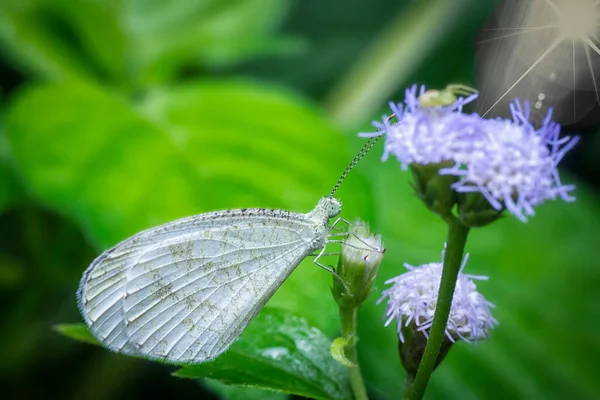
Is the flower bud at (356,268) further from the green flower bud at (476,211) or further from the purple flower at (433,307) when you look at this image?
the green flower bud at (476,211)

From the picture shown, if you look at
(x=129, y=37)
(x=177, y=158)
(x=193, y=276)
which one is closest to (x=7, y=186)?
(x=177, y=158)

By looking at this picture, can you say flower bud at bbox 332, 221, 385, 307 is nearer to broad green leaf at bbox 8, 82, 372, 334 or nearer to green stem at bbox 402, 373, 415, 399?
green stem at bbox 402, 373, 415, 399

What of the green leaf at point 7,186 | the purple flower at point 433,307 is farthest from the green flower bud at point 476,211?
the green leaf at point 7,186

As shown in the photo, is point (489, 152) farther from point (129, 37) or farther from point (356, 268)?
point (129, 37)

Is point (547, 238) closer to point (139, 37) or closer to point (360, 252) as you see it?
point (360, 252)

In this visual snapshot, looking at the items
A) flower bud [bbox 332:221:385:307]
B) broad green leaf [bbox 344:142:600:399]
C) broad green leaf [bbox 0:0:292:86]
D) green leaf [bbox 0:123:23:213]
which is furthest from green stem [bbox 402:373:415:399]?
broad green leaf [bbox 0:0:292:86]
